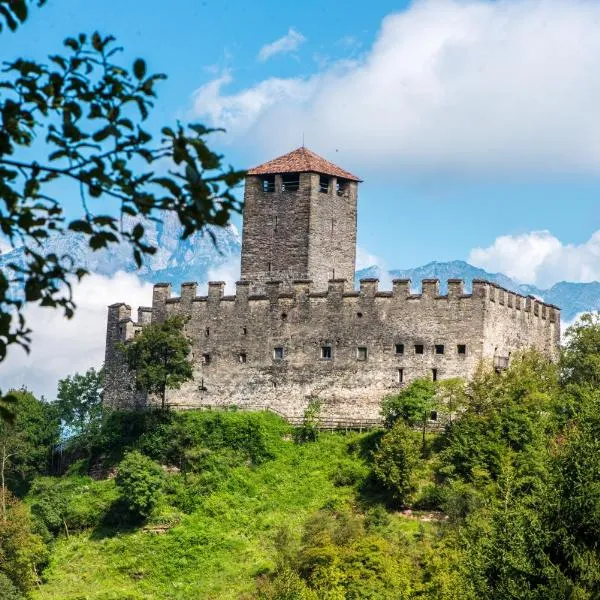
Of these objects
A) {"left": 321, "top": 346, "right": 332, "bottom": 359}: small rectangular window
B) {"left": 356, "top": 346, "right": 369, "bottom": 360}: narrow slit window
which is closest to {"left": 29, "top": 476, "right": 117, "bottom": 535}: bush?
{"left": 321, "top": 346, "right": 332, "bottom": 359}: small rectangular window

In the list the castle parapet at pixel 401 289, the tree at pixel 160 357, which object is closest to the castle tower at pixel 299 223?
the castle parapet at pixel 401 289

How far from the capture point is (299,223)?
55969mm

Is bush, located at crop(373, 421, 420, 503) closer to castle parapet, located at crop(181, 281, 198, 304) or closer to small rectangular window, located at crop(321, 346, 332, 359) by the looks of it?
small rectangular window, located at crop(321, 346, 332, 359)

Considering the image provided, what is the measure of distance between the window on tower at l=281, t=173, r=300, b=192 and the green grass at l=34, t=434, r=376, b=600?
11365mm

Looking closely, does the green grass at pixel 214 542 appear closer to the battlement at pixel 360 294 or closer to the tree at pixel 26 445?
the battlement at pixel 360 294

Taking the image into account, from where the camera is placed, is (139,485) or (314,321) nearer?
(139,485)

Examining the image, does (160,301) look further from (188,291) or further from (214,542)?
(214,542)

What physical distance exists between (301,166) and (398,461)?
49.7 ft

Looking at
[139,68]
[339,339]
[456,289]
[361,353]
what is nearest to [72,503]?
[339,339]

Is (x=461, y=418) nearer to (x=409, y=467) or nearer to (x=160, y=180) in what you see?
(x=409, y=467)

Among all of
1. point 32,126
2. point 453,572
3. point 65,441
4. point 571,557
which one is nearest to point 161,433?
point 65,441

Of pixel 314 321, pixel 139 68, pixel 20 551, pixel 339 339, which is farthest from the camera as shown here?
pixel 314 321

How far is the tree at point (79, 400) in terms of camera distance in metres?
58.3

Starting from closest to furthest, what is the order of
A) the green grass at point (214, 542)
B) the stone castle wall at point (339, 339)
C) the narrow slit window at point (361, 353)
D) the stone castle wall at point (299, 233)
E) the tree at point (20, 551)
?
1. the green grass at point (214, 542)
2. the tree at point (20, 551)
3. the stone castle wall at point (339, 339)
4. the narrow slit window at point (361, 353)
5. the stone castle wall at point (299, 233)
